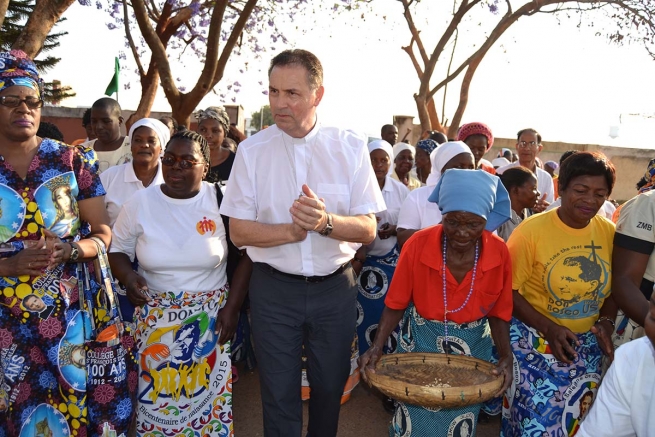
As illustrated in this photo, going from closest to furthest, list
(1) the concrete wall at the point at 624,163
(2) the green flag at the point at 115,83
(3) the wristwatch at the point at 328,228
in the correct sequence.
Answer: (3) the wristwatch at the point at 328,228
(2) the green flag at the point at 115,83
(1) the concrete wall at the point at 624,163

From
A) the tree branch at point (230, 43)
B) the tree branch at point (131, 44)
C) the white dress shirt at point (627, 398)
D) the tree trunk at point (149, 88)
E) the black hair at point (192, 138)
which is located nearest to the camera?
the white dress shirt at point (627, 398)

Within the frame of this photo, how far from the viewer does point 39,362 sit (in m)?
2.71

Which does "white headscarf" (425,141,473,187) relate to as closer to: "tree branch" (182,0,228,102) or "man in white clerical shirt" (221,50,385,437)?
"man in white clerical shirt" (221,50,385,437)

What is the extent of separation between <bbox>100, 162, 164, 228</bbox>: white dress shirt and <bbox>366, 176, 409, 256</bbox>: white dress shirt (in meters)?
1.78

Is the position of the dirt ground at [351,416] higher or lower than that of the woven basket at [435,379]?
lower

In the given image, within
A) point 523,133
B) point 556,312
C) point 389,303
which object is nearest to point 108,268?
point 389,303

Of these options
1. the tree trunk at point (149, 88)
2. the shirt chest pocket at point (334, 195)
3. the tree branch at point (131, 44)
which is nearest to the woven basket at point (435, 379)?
the shirt chest pocket at point (334, 195)

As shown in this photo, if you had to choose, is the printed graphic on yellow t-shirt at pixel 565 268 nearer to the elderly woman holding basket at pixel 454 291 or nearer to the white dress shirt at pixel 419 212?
the elderly woman holding basket at pixel 454 291

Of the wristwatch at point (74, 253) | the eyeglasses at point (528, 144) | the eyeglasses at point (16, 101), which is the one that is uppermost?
the eyeglasses at point (16, 101)

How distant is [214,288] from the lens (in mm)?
3195

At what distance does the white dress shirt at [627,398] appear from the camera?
1813 mm

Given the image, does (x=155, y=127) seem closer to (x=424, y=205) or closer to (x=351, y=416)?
(x=424, y=205)

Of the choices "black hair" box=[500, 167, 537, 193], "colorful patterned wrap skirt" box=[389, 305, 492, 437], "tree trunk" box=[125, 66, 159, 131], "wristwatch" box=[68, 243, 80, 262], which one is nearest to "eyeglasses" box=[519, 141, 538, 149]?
A: "black hair" box=[500, 167, 537, 193]

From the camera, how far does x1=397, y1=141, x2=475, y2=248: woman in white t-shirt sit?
4094 mm
